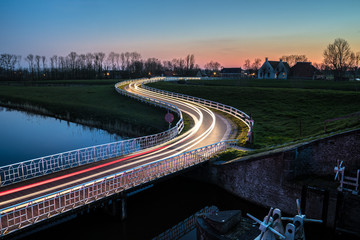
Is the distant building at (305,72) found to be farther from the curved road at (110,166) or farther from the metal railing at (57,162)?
the metal railing at (57,162)

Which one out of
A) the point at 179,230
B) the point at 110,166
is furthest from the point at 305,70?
the point at 179,230

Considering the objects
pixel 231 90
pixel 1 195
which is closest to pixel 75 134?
pixel 1 195

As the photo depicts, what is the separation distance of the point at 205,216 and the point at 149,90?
162 ft

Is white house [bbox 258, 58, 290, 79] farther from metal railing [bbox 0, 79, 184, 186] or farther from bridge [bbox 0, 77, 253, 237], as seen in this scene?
bridge [bbox 0, 77, 253, 237]

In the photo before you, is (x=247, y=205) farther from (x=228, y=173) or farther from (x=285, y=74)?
(x=285, y=74)

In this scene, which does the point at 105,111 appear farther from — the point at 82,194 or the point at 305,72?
the point at 305,72

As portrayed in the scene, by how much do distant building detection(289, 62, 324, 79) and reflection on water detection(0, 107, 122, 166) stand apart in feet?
231

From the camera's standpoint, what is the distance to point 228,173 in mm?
18609

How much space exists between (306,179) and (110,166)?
12.3 metres

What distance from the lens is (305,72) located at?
3250 inches

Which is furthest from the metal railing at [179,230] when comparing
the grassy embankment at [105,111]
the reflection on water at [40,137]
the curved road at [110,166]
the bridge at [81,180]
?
the grassy embankment at [105,111]

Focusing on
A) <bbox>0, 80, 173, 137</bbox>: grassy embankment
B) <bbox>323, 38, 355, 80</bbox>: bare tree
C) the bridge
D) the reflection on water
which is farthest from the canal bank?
<bbox>323, 38, 355, 80</bbox>: bare tree

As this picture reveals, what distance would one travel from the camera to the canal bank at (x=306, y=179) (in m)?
13.6

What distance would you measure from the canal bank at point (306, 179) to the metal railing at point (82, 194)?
11.2 feet
